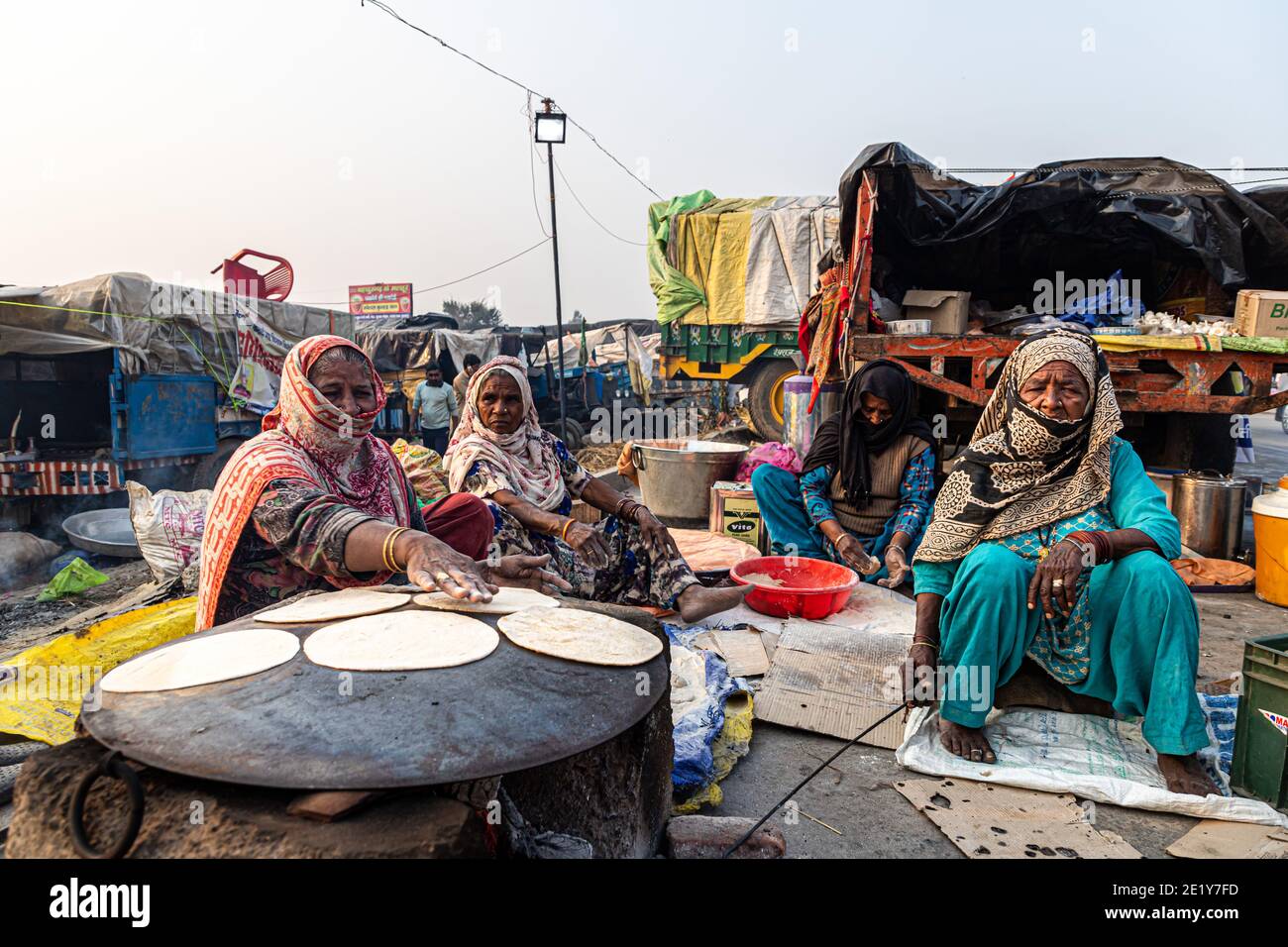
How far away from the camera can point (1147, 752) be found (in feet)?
7.39

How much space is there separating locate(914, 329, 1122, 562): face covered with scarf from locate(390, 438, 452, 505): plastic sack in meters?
3.28

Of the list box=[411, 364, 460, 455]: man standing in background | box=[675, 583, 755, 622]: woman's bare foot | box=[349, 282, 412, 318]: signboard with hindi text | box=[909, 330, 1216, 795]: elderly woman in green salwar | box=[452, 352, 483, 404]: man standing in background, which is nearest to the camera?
box=[909, 330, 1216, 795]: elderly woman in green salwar

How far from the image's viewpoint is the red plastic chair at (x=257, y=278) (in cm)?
1106

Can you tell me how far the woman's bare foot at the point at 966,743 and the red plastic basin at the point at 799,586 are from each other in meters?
1.16

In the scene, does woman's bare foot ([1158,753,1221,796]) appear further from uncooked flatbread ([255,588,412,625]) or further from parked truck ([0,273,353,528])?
parked truck ([0,273,353,528])

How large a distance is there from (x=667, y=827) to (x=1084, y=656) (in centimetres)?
146

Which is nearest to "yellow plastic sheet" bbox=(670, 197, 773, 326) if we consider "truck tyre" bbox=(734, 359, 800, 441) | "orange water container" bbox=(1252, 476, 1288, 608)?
"truck tyre" bbox=(734, 359, 800, 441)

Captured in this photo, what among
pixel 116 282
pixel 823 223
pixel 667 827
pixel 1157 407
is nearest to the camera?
pixel 667 827

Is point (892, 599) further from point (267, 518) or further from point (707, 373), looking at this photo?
point (707, 373)

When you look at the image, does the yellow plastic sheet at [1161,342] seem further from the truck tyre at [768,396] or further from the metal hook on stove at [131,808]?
the metal hook on stove at [131,808]

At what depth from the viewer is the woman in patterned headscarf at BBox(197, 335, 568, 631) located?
5.88 feet
